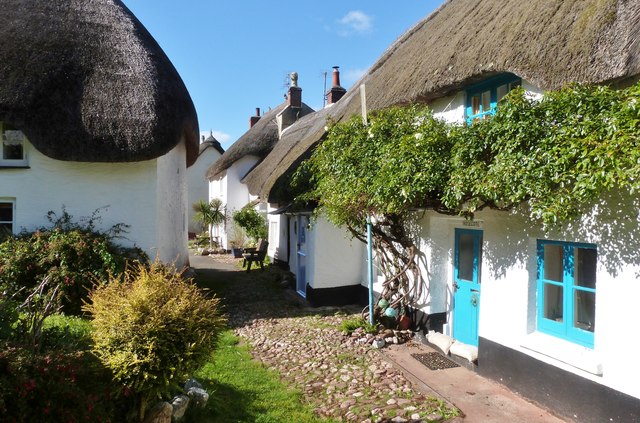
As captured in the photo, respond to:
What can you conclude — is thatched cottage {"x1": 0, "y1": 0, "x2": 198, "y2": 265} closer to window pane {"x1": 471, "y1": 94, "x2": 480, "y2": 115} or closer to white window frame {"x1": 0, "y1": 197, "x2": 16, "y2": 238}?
white window frame {"x1": 0, "y1": 197, "x2": 16, "y2": 238}

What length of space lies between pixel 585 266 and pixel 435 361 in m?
2.72

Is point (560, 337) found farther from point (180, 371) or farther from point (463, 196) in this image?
point (180, 371)

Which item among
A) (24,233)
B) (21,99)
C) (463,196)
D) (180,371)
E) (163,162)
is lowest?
(180,371)

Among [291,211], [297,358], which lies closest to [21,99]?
[291,211]

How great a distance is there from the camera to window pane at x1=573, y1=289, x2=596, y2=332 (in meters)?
4.84

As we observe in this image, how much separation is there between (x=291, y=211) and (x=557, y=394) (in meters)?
7.56

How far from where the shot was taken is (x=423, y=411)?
500 cm

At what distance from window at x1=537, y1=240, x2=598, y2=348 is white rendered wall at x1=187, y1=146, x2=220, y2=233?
26.9 m

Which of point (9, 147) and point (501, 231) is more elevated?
point (9, 147)

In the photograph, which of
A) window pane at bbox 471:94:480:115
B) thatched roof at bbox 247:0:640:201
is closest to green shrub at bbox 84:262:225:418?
thatched roof at bbox 247:0:640:201

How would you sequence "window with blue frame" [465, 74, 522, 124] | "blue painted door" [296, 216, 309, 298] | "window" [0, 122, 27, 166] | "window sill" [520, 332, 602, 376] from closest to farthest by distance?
"window sill" [520, 332, 602, 376] < "window with blue frame" [465, 74, 522, 124] < "window" [0, 122, 27, 166] < "blue painted door" [296, 216, 309, 298]

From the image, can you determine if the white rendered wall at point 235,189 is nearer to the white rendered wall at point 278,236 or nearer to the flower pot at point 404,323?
the white rendered wall at point 278,236

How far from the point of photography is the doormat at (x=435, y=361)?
6430 millimetres

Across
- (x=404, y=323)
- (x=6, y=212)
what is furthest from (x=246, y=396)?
(x=6, y=212)
